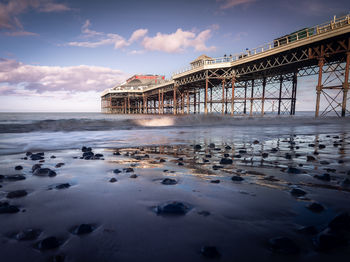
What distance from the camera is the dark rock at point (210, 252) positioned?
3.42 feet

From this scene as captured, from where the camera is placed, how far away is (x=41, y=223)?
140 centimetres

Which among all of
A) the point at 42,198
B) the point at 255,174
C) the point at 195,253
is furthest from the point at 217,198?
the point at 42,198

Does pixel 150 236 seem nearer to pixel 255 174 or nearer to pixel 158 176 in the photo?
pixel 158 176

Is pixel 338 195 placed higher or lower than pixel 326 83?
lower

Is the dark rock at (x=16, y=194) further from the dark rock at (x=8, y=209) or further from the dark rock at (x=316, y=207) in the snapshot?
the dark rock at (x=316, y=207)

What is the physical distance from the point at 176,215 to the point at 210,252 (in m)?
0.50

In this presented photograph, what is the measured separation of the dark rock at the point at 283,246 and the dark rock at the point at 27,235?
4.77 feet

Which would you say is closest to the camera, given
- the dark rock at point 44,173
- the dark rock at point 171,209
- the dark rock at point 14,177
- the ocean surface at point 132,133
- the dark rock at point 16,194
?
the dark rock at point 171,209

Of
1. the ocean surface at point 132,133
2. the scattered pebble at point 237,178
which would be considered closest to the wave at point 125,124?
the ocean surface at point 132,133

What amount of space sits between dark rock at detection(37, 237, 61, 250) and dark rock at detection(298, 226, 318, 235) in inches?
Result: 60.1

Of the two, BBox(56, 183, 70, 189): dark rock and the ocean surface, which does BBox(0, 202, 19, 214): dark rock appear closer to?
BBox(56, 183, 70, 189): dark rock

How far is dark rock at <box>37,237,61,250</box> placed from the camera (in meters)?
1.13

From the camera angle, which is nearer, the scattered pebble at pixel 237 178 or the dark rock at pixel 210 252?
the dark rock at pixel 210 252

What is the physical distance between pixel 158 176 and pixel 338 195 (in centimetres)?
191
